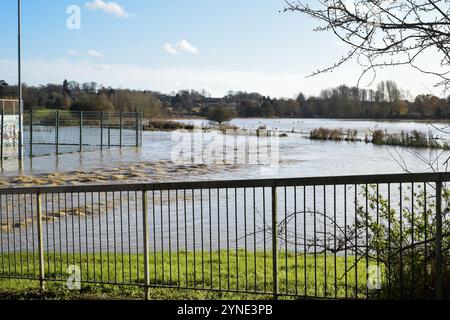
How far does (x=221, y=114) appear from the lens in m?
98.1

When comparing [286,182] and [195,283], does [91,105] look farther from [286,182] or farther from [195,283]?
[286,182]

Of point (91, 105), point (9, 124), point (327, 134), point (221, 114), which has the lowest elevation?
point (327, 134)

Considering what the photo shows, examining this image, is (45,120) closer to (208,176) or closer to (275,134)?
(208,176)

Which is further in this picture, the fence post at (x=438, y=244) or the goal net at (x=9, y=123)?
the goal net at (x=9, y=123)

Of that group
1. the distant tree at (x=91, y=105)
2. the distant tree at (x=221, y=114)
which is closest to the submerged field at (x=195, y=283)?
the distant tree at (x=91, y=105)

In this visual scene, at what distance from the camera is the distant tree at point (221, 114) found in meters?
98.7

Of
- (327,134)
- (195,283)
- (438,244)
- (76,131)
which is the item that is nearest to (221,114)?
(327,134)

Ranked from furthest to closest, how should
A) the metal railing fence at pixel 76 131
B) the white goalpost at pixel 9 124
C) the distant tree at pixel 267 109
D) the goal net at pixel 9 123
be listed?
the distant tree at pixel 267 109 → the metal railing fence at pixel 76 131 → the goal net at pixel 9 123 → the white goalpost at pixel 9 124

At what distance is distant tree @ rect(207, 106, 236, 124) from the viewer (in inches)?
3886

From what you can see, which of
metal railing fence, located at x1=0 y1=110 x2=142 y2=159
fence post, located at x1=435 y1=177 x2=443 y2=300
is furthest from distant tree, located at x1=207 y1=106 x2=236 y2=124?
fence post, located at x1=435 y1=177 x2=443 y2=300

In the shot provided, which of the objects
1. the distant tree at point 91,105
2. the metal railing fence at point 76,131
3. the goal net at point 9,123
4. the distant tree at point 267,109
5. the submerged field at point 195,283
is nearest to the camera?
the submerged field at point 195,283

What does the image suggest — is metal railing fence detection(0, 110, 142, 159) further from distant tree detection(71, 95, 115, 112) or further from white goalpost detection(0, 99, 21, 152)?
distant tree detection(71, 95, 115, 112)

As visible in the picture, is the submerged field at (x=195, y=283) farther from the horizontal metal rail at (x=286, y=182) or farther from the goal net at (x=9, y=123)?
the goal net at (x=9, y=123)
